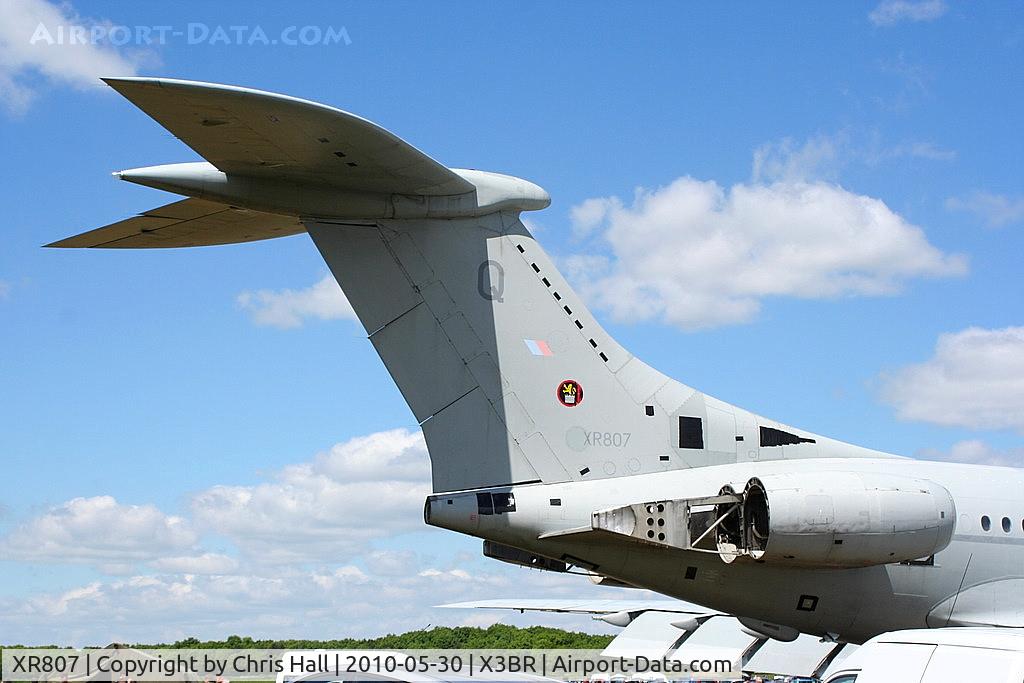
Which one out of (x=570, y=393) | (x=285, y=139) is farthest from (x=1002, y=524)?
(x=285, y=139)

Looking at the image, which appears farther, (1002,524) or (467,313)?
(1002,524)

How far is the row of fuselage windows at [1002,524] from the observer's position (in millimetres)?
12695

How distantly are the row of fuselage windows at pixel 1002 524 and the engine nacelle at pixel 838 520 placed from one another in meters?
1.39

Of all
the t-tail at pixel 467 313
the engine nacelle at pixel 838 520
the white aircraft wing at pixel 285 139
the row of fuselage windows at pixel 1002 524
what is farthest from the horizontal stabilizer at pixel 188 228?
the row of fuselage windows at pixel 1002 524

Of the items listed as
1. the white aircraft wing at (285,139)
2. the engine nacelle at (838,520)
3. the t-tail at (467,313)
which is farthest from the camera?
the t-tail at (467,313)

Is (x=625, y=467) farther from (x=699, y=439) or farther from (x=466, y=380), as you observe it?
(x=466, y=380)

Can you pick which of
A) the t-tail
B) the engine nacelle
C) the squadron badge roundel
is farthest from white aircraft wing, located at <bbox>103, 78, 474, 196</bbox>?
the engine nacelle

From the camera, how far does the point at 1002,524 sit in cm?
1279

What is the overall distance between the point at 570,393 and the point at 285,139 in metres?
4.09

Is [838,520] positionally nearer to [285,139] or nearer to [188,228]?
[285,139]

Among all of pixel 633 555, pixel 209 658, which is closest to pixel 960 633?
pixel 633 555

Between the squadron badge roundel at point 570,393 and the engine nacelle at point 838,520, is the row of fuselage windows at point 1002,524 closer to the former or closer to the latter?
the engine nacelle at point 838,520

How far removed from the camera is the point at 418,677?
676 cm

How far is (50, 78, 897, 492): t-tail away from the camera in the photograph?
11.2 meters
